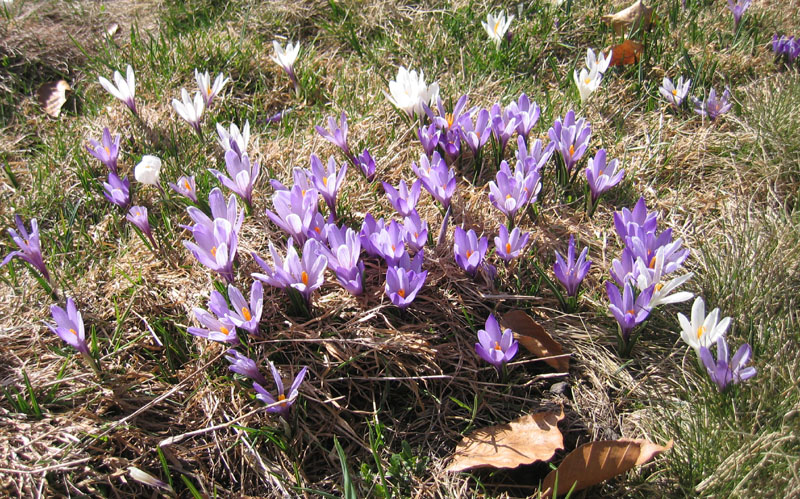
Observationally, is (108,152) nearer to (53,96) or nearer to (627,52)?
(53,96)

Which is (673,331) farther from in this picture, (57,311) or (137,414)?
(57,311)

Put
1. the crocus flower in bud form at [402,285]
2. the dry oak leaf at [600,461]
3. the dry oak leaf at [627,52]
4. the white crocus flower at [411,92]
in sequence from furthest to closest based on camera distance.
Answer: the dry oak leaf at [627,52], the white crocus flower at [411,92], the crocus flower in bud form at [402,285], the dry oak leaf at [600,461]

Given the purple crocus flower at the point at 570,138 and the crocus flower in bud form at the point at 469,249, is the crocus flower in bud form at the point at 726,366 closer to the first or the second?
the crocus flower in bud form at the point at 469,249

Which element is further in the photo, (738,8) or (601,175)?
(738,8)

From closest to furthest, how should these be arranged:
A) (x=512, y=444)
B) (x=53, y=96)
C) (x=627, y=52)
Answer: (x=512, y=444) → (x=627, y=52) → (x=53, y=96)

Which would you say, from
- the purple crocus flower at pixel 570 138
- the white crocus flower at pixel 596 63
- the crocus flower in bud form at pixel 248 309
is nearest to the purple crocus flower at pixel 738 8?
the white crocus flower at pixel 596 63

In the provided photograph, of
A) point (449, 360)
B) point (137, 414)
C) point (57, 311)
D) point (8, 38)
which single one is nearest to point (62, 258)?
point (57, 311)

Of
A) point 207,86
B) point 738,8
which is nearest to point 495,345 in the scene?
point 207,86
